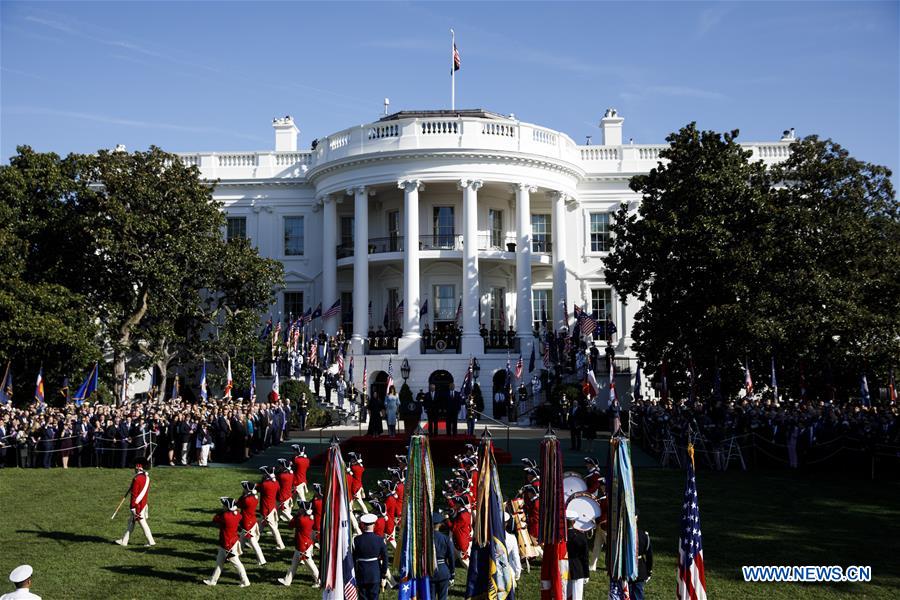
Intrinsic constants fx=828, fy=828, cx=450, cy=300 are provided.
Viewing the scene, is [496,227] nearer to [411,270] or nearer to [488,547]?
[411,270]

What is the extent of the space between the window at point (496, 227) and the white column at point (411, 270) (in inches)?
191

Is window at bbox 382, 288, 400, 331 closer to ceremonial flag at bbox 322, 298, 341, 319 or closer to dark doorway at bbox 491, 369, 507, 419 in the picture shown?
ceremonial flag at bbox 322, 298, 341, 319

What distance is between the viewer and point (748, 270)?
88.5ft

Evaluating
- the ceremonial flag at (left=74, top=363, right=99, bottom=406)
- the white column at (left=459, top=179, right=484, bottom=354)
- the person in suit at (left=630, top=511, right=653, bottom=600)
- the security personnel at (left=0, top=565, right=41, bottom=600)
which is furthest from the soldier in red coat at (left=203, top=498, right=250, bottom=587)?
the white column at (left=459, top=179, right=484, bottom=354)

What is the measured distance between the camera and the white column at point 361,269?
125 ft

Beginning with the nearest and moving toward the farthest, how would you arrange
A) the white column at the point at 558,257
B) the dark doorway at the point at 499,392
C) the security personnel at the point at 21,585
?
the security personnel at the point at 21,585, the dark doorway at the point at 499,392, the white column at the point at 558,257

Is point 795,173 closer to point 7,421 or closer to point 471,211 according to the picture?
point 471,211

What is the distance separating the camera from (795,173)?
104 feet

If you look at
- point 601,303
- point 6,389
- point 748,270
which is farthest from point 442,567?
point 601,303

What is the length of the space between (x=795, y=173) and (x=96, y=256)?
2735 centimetres

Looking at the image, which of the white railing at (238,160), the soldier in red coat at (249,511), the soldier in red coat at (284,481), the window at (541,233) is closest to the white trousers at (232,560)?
the soldier in red coat at (249,511)

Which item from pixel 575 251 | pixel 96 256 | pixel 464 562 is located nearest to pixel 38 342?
pixel 96 256

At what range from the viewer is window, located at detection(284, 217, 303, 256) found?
144 ft

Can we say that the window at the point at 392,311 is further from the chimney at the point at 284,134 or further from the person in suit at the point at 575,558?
the person in suit at the point at 575,558
